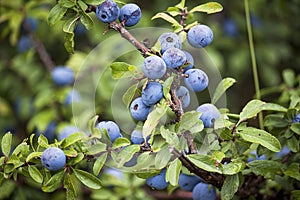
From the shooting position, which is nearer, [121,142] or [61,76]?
[121,142]

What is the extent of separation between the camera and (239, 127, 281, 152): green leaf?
982 mm

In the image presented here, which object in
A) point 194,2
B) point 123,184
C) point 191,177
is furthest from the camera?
point 194,2

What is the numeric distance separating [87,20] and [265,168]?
1.52 feet

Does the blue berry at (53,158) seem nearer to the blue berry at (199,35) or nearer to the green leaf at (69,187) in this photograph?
the green leaf at (69,187)

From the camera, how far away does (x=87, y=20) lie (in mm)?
1041

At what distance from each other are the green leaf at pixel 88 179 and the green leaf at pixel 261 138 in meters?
0.29

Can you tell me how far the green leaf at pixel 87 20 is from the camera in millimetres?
1036

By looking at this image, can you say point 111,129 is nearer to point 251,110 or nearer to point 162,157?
point 162,157

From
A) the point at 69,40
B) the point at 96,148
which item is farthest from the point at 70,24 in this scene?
the point at 96,148

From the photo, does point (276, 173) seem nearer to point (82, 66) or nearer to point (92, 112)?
point (92, 112)

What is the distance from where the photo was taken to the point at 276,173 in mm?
1075

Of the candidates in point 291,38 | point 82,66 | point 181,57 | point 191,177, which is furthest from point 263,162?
point 291,38

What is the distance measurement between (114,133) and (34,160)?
0.17 metres

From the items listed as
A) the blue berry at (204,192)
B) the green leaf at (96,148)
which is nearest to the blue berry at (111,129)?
the green leaf at (96,148)
